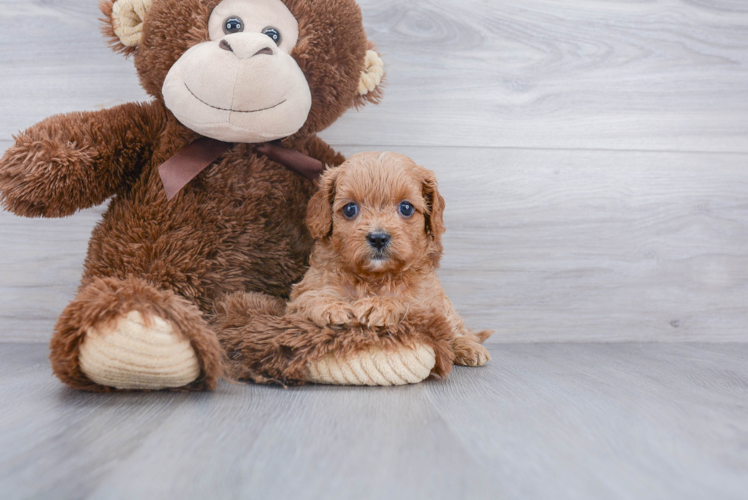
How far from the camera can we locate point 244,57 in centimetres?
98

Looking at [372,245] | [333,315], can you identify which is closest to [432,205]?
[372,245]

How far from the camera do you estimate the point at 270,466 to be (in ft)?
2.02

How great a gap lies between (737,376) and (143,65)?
1391 mm

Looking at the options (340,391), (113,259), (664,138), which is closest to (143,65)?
(113,259)

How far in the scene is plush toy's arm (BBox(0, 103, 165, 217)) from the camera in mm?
977

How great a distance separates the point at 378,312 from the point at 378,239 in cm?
13

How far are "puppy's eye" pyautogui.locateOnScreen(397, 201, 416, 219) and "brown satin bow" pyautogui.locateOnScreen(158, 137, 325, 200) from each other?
0.25 m

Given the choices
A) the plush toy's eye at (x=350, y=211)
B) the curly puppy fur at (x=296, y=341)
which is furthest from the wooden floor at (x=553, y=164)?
the plush toy's eye at (x=350, y=211)

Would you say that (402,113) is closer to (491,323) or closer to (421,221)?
(421,221)

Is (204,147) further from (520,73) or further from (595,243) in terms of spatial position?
(595,243)

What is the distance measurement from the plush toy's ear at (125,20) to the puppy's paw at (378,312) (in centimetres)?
71

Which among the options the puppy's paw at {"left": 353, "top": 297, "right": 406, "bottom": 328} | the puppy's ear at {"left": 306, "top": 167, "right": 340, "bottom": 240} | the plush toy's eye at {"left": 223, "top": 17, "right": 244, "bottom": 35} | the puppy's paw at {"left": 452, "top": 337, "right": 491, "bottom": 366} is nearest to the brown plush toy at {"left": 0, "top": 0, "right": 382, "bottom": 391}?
the plush toy's eye at {"left": 223, "top": 17, "right": 244, "bottom": 35}

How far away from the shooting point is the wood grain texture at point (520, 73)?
1384 mm

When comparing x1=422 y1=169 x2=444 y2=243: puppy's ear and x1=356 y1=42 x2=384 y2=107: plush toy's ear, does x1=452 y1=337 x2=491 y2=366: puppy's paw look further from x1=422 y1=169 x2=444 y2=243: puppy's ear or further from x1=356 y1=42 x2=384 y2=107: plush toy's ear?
x1=356 y1=42 x2=384 y2=107: plush toy's ear
